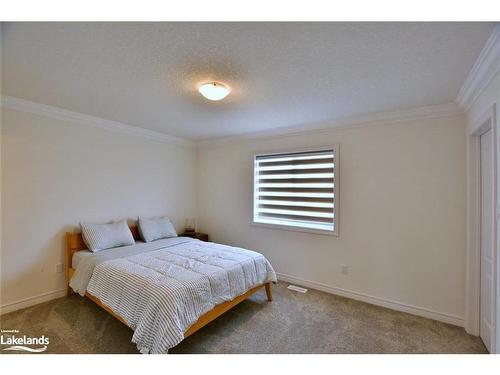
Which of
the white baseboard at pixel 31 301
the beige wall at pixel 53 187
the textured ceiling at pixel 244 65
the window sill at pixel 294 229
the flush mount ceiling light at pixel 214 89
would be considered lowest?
the white baseboard at pixel 31 301

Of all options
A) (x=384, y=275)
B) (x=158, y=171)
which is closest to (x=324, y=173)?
(x=384, y=275)

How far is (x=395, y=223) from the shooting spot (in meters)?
2.71

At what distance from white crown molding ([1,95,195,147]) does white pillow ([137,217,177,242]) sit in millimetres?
1360

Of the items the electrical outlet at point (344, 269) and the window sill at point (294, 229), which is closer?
the electrical outlet at point (344, 269)

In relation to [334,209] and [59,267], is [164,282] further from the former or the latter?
[334,209]

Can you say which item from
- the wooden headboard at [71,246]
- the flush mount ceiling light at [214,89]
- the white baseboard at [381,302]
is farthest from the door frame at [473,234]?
the wooden headboard at [71,246]

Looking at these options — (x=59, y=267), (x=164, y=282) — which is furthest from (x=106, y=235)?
(x=164, y=282)

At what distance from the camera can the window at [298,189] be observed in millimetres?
3191

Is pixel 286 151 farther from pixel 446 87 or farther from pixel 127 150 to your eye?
pixel 127 150

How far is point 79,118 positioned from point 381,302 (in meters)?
4.45

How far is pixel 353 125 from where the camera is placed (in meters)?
2.98

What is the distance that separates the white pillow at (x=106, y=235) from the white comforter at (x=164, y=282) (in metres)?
0.16

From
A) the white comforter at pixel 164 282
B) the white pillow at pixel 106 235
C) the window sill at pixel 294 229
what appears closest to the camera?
the white comforter at pixel 164 282

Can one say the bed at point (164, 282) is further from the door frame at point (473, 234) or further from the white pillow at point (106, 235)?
the door frame at point (473, 234)
